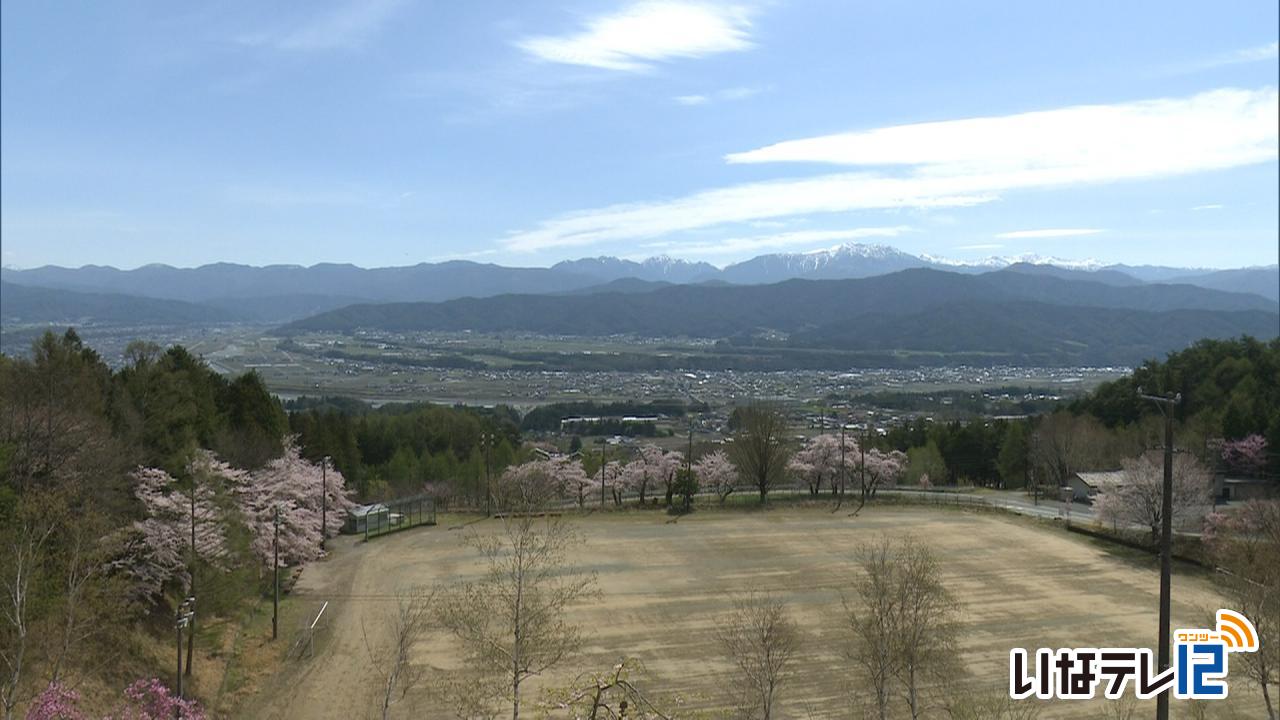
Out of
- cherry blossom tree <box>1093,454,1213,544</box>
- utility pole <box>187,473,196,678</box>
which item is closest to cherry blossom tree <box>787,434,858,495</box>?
cherry blossom tree <box>1093,454,1213,544</box>

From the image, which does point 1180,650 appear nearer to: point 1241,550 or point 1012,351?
point 1241,550

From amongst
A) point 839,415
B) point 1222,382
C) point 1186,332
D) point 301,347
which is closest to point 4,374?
point 1222,382

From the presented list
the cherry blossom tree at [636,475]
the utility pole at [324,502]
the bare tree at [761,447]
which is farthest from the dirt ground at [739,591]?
the cherry blossom tree at [636,475]

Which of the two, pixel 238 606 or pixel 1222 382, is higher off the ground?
pixel 1222 382

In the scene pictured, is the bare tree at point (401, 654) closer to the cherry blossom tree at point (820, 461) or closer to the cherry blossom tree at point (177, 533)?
the cherry blossom tree at point (177, 533)

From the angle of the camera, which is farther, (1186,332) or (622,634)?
(1186,332)

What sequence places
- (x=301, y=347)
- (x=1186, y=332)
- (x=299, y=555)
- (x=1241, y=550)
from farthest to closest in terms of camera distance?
(x=301, y=347), (x=1186, y=332), (x=299, y=555), (x=1241, y=550)

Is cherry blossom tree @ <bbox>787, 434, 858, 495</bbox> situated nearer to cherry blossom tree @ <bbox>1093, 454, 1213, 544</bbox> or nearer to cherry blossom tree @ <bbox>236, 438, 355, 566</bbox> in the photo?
cherry blossom tree @ <bbox>1093, 454, 1213, 544</bbox>

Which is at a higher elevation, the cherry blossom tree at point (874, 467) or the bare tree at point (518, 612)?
the bare tree at point (518, 612)
